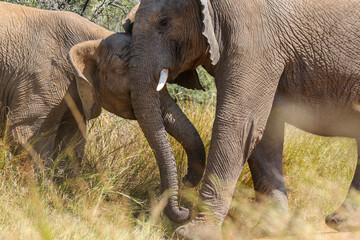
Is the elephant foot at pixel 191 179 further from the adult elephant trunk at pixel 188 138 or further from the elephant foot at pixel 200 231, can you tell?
the elephant foot at pixel 200 231

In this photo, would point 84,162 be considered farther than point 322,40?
Yes

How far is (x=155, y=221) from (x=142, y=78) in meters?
1.32

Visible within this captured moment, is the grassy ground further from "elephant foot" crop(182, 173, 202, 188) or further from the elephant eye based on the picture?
the elephant eye

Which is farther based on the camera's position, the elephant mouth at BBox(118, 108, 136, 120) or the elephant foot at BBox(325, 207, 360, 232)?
the elephant foot at BBox(325, 207, 360, 232)

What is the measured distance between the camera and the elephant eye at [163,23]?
539 centimetres

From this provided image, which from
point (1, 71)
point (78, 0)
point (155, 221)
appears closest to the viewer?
point (155, 221)

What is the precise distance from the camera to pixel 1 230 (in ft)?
14.5

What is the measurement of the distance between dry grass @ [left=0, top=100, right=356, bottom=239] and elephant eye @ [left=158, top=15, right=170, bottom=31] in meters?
1.41

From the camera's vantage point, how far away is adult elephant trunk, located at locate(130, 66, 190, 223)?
5.36 metres

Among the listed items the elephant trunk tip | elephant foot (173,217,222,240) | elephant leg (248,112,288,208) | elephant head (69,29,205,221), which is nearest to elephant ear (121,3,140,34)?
elephant head (69,29,205,221)

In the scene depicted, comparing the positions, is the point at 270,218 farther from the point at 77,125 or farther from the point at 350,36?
the point at 77,125

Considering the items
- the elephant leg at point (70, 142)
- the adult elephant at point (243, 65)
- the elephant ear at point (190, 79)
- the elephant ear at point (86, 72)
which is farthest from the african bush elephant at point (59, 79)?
the elephant ear at point (190, 79)

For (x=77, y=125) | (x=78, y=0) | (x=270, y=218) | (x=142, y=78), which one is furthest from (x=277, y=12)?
(x=78, y=0)

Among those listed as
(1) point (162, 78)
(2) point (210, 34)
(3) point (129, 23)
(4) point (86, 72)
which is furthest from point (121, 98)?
(2) point (210, 34)
